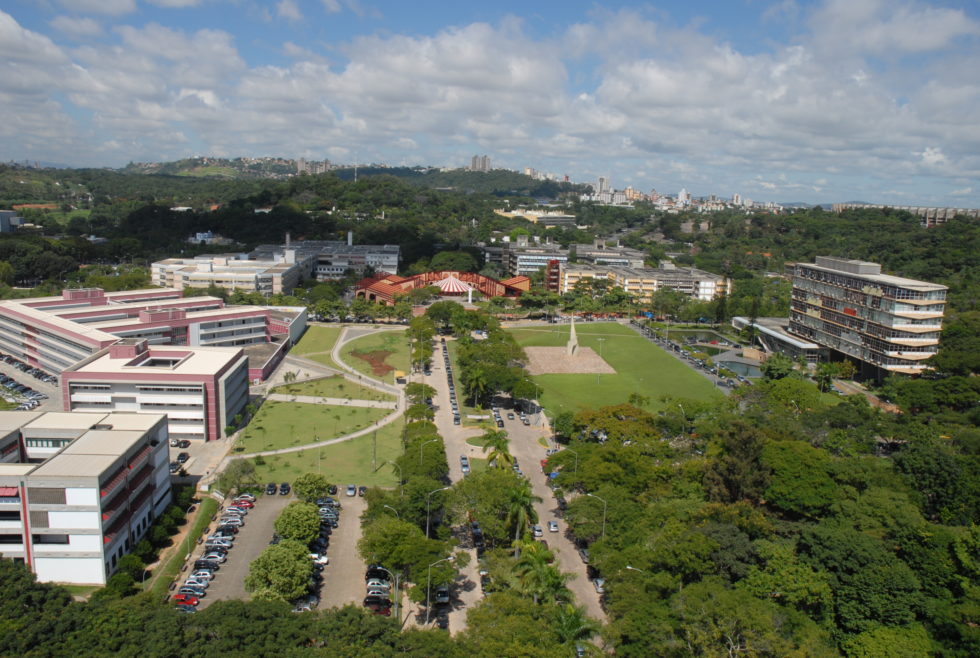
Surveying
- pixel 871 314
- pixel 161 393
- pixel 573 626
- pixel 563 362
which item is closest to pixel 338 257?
pixel 563 362

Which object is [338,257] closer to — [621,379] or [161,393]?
[621,379]

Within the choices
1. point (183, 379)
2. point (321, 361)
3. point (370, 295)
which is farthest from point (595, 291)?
point (183, 379)

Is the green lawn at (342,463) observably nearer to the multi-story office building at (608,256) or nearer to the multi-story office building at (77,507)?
the multi-story office building at (77,507)

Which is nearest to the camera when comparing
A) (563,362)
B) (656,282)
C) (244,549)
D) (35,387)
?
(244,549)

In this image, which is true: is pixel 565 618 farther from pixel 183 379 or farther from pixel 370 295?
pixel 370 295

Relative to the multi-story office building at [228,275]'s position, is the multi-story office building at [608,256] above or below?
above

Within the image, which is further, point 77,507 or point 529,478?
point 529,478

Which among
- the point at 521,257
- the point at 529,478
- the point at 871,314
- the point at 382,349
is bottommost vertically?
the point at 529,478

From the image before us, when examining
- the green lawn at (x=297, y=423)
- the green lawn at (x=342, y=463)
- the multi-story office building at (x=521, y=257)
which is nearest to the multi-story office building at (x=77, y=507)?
the green lawn at (x=342, y=463)
